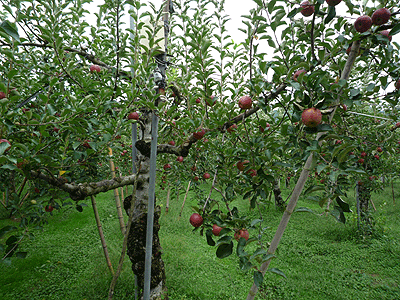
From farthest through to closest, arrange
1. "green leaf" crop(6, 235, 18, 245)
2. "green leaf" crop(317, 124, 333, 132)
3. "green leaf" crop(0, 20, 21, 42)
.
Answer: "green leaf" crop(6, 235, 18, 245) < "green leaf" crop(317, 124, 333, 132) < "green leaf" crop(0, 20, 21, 42)

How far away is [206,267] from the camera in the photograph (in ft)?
12.2

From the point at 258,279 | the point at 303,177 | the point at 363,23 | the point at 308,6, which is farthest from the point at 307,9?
the point at 258,279

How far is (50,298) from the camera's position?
9.68 feet

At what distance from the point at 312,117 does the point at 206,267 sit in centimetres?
353

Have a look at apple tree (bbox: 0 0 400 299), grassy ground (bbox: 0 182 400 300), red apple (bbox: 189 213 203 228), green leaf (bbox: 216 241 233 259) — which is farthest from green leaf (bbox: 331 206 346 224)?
grassy ground (bbox: 0 182 400 300)

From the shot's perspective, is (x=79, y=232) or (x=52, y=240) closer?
(x=52, y=240)

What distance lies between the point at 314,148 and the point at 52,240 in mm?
5295

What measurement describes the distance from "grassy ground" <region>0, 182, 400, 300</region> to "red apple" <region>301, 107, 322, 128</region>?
2940 millimetres

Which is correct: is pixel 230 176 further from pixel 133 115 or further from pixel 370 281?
pixel 370 281

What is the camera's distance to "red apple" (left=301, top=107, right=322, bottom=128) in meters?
0.91

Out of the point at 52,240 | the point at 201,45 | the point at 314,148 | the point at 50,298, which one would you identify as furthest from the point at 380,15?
the point at 52,240

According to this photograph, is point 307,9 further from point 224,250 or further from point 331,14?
point 224,250

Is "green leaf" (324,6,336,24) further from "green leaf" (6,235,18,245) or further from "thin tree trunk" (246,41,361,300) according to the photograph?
"green leaf" (6,235,18,245)

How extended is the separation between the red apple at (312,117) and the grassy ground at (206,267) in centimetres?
294
